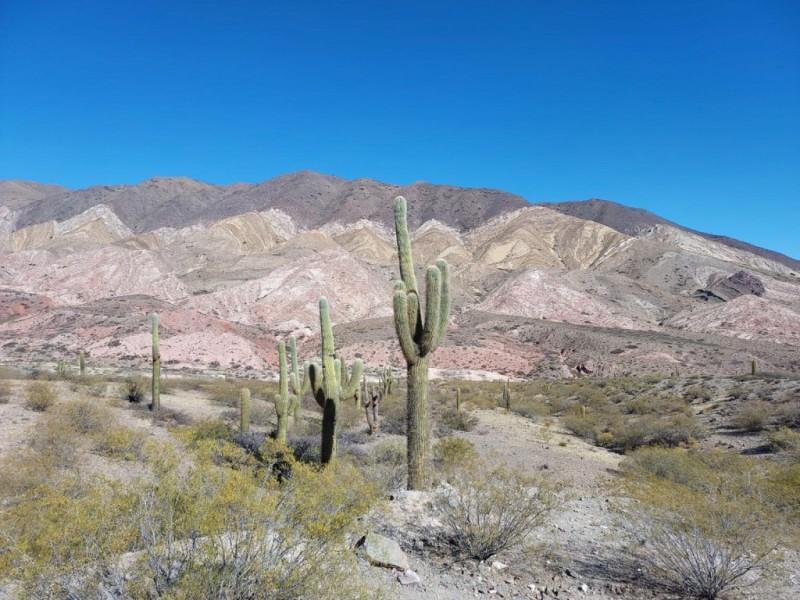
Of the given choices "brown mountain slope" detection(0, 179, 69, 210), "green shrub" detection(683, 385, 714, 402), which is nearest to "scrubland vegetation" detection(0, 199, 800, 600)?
"green shrub" detection(683, 385, 714, 402)

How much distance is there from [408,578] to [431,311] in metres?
4.23

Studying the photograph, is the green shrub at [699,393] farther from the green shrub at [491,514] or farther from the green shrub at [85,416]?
the green shrub at [85,416]

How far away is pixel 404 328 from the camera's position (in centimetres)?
840

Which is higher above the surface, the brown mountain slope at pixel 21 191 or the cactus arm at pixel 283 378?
the brown mountain slope at pixel 21 191

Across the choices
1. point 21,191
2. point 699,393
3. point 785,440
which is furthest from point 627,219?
point 21,191

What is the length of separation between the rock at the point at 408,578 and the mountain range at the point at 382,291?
3411cm

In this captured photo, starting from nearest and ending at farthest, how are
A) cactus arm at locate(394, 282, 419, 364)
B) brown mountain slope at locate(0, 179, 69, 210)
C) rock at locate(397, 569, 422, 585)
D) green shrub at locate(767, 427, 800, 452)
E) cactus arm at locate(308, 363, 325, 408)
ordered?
rock at locate(397, 569, 422, 585) → cactus arm at locate(394, 282, 419, 364) → cactus arm at locate(308, 363, 325, 408) → green shrub at locate(767, 427, 800, 452) → brown mountain slope at locate(0, 179, 69, 210)

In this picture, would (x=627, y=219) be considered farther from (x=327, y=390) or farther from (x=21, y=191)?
(x=21, y=191)

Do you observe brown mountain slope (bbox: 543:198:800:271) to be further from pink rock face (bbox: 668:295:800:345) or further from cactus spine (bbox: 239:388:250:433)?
cactus spine (bbox: 239:388:250:433)

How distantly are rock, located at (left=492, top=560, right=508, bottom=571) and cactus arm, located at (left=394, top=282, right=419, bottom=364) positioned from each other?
3354 millimetres

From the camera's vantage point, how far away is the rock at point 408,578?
5.19 meters

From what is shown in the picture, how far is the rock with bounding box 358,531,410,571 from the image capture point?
5402 millimetres

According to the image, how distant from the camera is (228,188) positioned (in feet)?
485

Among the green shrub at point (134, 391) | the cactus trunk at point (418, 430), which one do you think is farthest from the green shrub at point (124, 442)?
the green shrub at point (134, 391)
